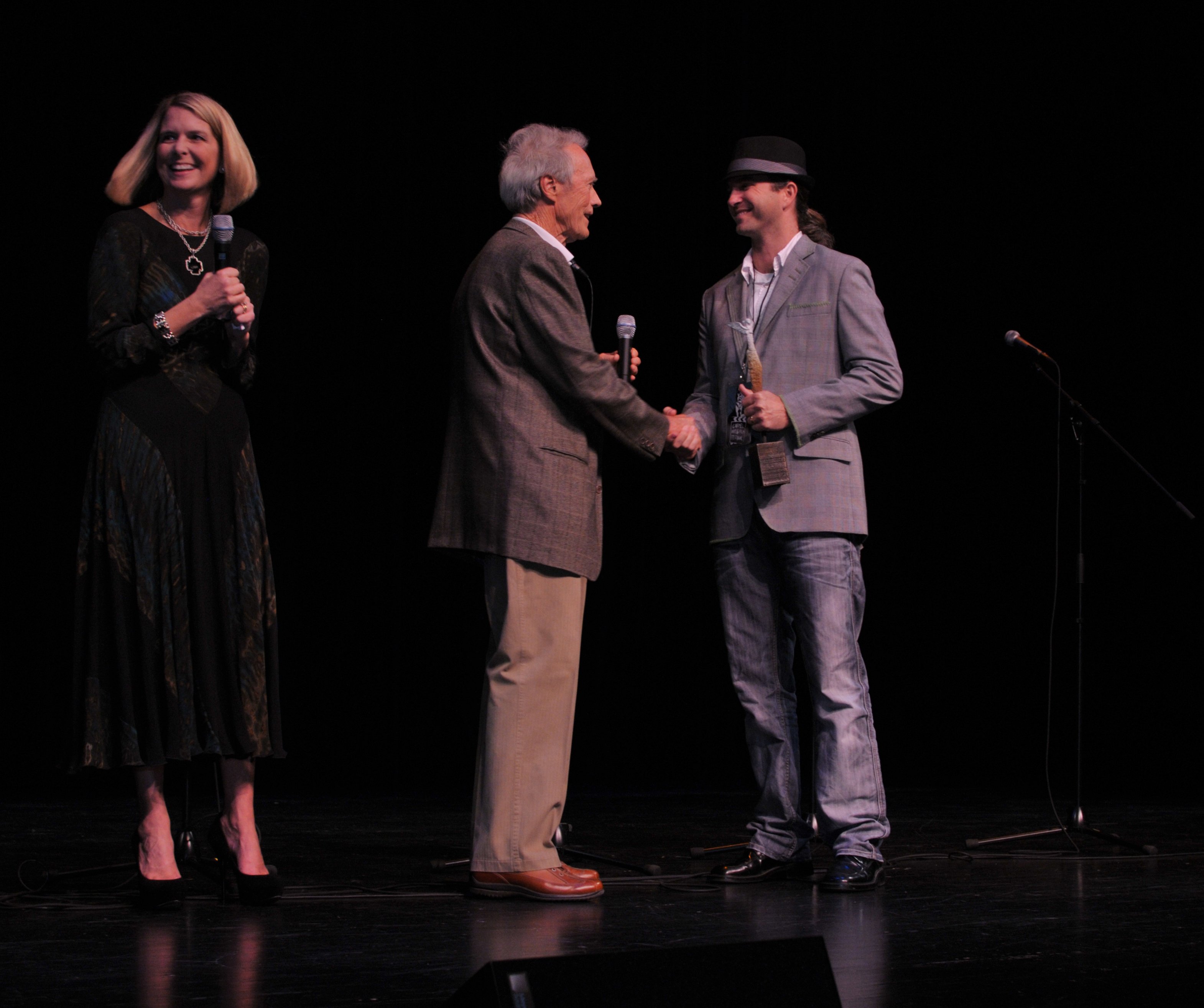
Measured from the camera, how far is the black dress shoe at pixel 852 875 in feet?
9.07

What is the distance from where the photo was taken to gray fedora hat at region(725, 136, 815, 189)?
3.08m

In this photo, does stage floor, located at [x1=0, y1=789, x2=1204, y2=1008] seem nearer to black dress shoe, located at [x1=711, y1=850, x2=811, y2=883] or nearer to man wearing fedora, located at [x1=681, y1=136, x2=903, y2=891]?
black dress shoe, located at [x1=711, y1=850, x2=811, y2=883]

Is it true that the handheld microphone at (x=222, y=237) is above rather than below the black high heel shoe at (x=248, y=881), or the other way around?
above

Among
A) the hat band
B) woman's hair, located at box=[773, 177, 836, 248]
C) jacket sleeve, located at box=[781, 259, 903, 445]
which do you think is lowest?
jacket sleeve, located at box=[781, 259, 903, 445]

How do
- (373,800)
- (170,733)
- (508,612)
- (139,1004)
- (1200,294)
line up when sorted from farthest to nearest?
1. (1200,294)
2. (373,800)
3. (508,612)
4. (170,733)
5. (139,1004)

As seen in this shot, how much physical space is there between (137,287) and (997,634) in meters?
4.16

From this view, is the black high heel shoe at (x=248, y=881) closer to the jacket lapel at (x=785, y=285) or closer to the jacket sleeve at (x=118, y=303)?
the jacket sleeve at (x=118, y=303)

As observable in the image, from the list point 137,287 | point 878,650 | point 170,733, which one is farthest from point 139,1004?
point 878,650

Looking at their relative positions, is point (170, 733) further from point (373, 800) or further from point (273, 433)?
point (273, 433)

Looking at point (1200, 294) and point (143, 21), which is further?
point (1200, 294)

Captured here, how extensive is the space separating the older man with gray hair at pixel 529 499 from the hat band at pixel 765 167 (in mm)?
468

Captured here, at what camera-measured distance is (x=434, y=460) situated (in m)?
5.21

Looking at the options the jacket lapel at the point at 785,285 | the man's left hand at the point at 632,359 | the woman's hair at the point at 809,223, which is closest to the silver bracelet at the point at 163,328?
the man's left hand at the point at 632,359

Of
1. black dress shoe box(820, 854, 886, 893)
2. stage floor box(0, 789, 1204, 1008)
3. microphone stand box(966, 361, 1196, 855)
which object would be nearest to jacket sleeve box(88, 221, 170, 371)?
stage floor box(0, 789, 1204, 1008)
